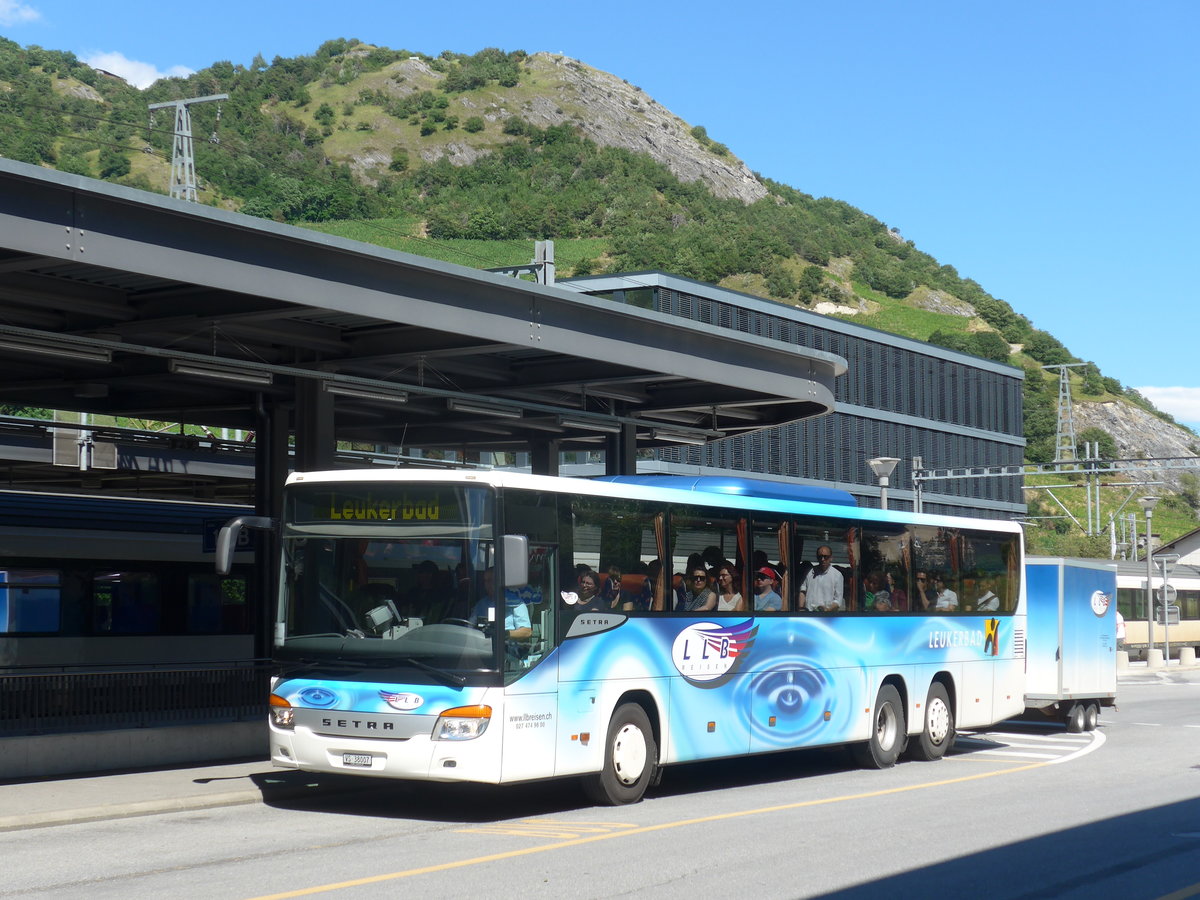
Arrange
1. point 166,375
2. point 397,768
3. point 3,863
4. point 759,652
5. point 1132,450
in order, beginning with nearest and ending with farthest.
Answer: point 3,863
point 397,768
point 759,652
point 166,375
point 1132,450

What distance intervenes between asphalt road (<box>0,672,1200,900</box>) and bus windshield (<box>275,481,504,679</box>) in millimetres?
1464

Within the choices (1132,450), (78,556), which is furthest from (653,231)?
(78,556)

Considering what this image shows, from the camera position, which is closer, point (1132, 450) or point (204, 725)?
point (204, 725)

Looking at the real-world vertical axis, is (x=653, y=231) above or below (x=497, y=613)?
above

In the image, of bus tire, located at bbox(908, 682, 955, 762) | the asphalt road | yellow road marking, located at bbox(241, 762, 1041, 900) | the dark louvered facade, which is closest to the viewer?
yellow road marking, located at bbox(241, 762, 1041, 900)

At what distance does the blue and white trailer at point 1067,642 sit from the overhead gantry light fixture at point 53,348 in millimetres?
13614

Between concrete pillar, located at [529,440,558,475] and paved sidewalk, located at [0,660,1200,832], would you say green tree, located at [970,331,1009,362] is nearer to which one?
concrete pillar, located at [529,440,558,475]

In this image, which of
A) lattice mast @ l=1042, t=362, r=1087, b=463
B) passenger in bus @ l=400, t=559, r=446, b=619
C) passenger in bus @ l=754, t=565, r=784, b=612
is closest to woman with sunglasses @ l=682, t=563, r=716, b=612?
passenger in bus @ l=754, t=565, r=784, b=612

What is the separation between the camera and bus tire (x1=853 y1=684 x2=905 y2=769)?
1778cm

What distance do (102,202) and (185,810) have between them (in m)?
5.65

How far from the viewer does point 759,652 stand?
618 inches

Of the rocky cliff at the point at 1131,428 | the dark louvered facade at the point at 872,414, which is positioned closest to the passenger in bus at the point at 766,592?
the dark louvered facade at the point at 872,414

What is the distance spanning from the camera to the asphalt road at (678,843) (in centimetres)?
952

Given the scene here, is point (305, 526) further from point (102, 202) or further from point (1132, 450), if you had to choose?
point (1132, 450)
